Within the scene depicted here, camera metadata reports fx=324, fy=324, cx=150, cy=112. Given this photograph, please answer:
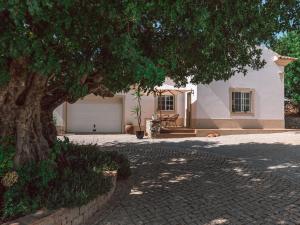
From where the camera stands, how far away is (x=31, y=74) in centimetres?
660

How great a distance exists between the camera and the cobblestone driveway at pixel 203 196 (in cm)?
616

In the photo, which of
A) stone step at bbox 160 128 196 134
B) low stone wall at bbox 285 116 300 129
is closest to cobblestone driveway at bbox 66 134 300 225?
stone step at bbox 160 128 196 134

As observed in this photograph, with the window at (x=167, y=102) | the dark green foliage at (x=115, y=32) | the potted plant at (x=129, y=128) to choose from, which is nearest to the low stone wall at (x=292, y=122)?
the window at (x=167, y=102)

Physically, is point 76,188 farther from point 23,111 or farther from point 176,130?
point 176,130

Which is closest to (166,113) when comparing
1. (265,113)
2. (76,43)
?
(265,113)

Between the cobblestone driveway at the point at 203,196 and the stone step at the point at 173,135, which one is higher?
the stone step at the point at 173,135

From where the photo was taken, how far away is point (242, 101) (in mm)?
22875

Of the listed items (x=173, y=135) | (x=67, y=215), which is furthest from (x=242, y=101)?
(x=67, y=215)

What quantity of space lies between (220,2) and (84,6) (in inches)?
98.3

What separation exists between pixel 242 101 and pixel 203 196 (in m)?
16.5

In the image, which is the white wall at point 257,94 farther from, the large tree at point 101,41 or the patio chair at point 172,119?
the large tree at point 101,41

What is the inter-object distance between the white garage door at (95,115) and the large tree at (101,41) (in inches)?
544

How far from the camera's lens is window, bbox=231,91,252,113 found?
22.7 metres

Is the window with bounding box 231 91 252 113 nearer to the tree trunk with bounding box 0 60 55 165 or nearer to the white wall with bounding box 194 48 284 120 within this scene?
the white wall with bounding box 194 48 284 120
